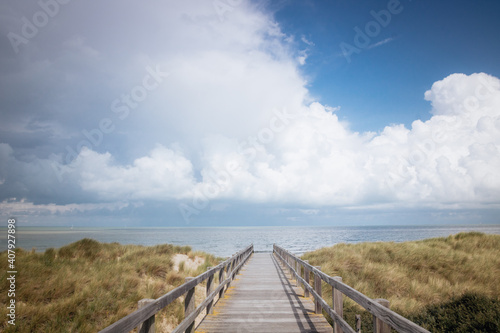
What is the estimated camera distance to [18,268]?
9547 millimetres

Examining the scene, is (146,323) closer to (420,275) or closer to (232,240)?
(420,275)

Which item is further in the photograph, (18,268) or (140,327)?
(18,268)

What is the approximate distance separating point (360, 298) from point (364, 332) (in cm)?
379

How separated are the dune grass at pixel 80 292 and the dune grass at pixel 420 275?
19.4 feet

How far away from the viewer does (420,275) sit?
1342 centimetres

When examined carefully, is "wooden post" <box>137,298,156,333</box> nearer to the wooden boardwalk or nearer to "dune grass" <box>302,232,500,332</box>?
the wooden boardwalk

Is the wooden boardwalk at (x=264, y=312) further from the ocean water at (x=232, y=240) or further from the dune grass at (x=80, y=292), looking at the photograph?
the ocean water at (x=232, y=240)

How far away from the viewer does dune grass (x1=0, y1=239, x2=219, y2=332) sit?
6746 mm

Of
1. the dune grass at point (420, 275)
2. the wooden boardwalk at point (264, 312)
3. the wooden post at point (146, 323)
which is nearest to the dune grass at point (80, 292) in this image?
the wooden boardwalk at point (264, 312)

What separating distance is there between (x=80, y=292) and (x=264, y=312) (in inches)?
214

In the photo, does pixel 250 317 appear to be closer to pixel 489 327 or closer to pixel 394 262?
pixel 489 327

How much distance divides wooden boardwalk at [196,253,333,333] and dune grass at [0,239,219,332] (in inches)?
73.4

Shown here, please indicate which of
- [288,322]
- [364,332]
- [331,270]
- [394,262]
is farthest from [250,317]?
[394,262]

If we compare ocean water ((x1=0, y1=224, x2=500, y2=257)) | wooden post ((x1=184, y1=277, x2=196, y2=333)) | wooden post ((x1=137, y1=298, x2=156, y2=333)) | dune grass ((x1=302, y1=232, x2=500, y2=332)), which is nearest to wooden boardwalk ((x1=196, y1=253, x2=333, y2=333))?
wooden post ((x1=184, y1=277, x2=196, y2=333))
